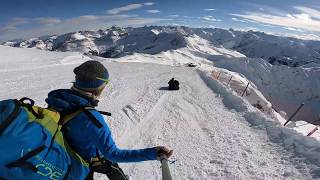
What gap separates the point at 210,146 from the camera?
10.1 metres

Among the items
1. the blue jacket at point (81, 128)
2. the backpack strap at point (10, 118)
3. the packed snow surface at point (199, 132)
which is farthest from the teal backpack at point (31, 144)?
the packed snow surface at point (199, 132)

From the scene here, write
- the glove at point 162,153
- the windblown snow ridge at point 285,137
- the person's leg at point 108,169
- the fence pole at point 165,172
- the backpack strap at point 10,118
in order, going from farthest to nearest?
the windblown snow ridge at point 285,137 < the person's leg at point 108,169 < the glove at point 162,153 < the fence pole at point 165,172 < the backpack strap at point 10,118

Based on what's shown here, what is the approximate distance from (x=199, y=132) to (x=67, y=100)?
8.74 metres

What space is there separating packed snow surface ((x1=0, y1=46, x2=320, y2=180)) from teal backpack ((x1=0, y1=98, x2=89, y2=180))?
15.5 feet

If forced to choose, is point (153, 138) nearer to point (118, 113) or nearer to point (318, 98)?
point (118, 113)

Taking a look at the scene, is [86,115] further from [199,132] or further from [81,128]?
[199,132]

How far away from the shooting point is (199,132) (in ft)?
38.3

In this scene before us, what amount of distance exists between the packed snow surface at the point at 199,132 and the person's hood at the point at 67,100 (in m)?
4.52

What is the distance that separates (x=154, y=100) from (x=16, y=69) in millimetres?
12985

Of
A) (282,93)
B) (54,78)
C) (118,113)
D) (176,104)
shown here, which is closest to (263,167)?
(118,113)

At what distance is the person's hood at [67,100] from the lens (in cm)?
322

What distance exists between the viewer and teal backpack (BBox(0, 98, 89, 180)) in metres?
2.49

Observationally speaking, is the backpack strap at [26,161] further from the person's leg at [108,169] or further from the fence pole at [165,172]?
the person's leg at [108,169]

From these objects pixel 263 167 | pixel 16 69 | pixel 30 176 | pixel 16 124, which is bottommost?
pixel 16 69
